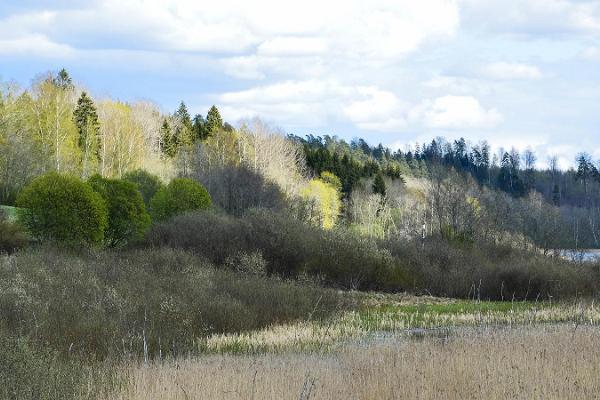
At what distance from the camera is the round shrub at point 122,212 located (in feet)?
123

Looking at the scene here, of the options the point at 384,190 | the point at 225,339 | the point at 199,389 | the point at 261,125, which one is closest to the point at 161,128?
the point at 261,125

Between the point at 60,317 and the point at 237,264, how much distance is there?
57.2 ft

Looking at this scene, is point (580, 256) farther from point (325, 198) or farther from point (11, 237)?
point (325, 198)

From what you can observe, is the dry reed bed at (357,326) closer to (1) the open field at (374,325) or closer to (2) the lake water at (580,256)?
(1) the open field at (374,325)

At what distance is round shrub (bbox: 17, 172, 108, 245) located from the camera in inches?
1341

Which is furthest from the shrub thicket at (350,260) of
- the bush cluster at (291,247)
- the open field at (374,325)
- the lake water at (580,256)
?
the open field at (374,325)

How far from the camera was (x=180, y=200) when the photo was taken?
42312 millimetres

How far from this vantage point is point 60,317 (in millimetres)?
16156

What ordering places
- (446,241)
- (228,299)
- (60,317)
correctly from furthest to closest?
1. (446,241)
2. (228,299)
3. (60,317)

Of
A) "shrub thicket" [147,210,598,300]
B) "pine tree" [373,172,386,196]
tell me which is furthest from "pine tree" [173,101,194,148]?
"shrub thicket" [147,210,598,300]

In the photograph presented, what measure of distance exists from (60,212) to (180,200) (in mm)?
9164

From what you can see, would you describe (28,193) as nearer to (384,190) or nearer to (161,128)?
(161,128)

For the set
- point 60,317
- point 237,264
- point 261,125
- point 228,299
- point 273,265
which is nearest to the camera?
point 60,317

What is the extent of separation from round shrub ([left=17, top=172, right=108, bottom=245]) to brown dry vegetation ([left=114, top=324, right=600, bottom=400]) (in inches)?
929
